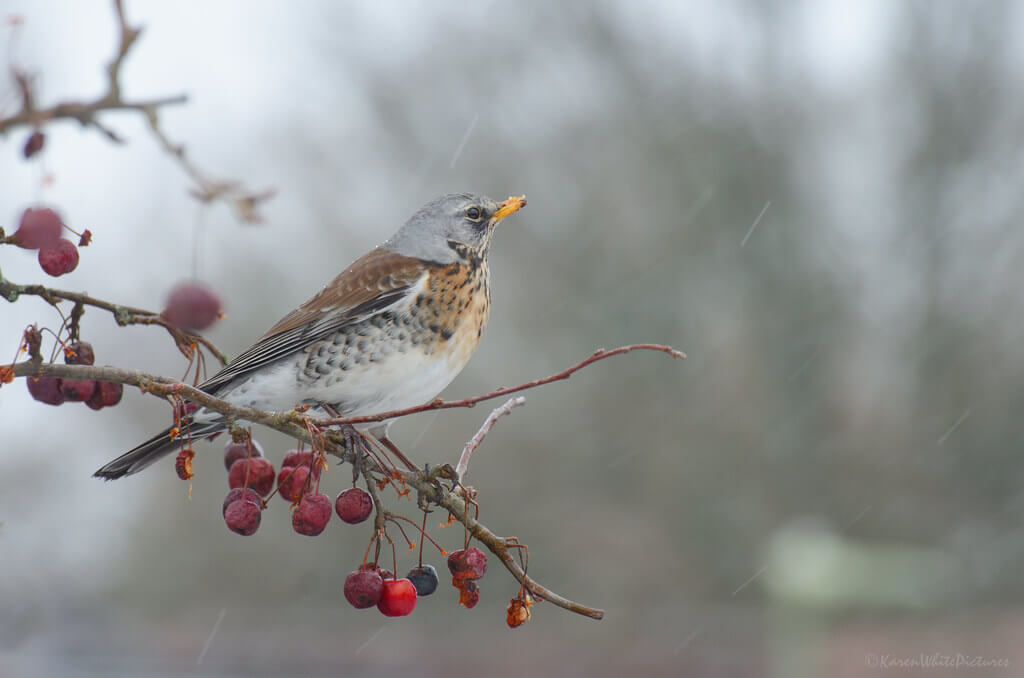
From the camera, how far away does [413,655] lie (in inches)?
473

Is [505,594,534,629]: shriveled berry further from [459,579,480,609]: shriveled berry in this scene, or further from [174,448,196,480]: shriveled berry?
[174,448,196,480]: shriveled berry

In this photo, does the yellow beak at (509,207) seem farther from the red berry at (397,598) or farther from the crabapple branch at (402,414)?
the red berry at (397,598)

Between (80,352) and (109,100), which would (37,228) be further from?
(109,100)

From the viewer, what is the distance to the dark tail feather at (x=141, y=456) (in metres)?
1.60

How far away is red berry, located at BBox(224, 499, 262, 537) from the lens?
1.33 metres

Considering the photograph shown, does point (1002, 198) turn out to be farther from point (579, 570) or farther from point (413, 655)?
point (413, 655)

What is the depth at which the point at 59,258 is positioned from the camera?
122cm

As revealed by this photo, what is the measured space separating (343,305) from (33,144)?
129 centimetres

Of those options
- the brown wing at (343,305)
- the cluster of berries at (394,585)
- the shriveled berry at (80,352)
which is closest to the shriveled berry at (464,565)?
the cluster of berries at (394,585)

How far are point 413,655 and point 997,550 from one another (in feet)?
23.5

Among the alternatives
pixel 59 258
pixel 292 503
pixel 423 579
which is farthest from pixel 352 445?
pixel 59 258

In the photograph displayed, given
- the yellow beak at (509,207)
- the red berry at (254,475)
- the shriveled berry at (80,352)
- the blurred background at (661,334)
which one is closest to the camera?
the shriveled berry at (80,352)

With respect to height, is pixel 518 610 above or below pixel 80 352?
below

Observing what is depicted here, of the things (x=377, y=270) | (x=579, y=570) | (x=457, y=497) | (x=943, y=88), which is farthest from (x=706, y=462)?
(x=457, y=497)
